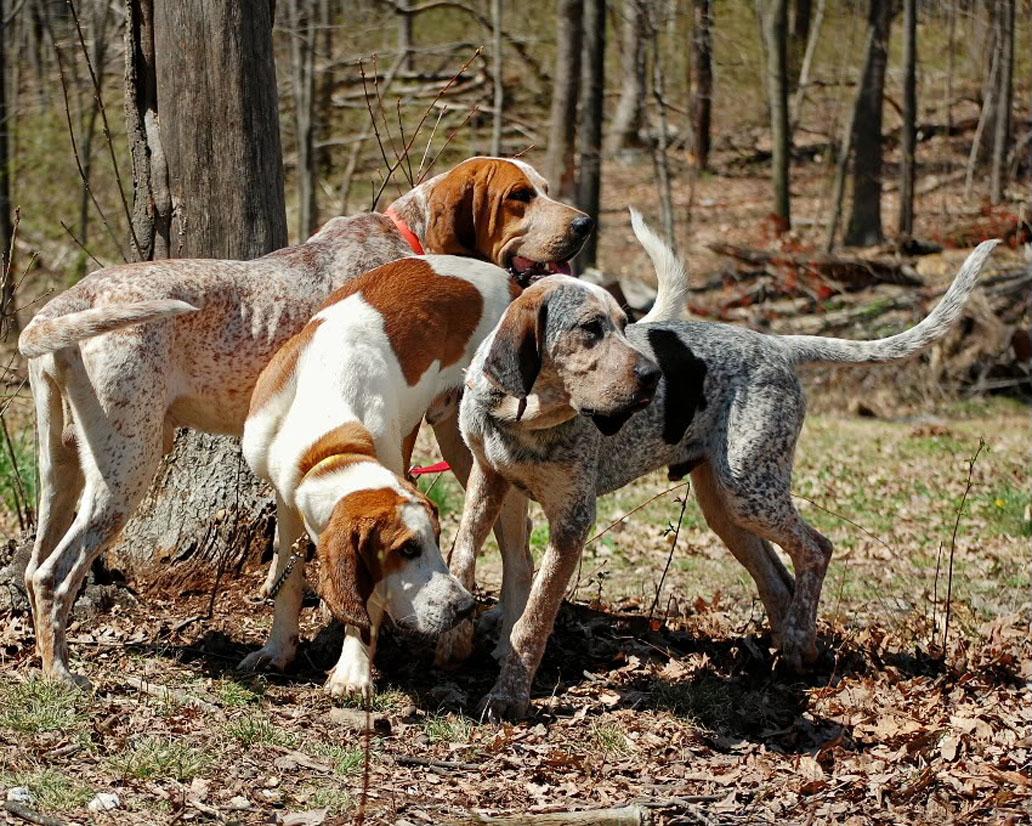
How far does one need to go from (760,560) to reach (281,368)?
7.42 feet

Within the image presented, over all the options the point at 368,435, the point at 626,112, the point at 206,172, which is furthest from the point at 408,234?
the point at 626,112

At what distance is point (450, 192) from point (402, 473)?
1368mm

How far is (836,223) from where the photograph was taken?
69.9 feet

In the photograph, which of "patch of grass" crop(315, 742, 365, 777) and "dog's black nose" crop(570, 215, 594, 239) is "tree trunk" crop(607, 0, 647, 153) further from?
"patch of grass" crop(315, 742, 365, 777)

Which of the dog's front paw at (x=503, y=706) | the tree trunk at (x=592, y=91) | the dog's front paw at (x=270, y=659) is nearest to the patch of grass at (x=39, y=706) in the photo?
the dog's front paw at (x=270, y=659)

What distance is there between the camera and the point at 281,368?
5.11 m

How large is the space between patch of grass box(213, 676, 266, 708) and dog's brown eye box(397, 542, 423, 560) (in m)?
1.08

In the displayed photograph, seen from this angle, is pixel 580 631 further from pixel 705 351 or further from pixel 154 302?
pixel 154 302

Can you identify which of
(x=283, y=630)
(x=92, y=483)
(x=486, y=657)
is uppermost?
(x=92, y=483)

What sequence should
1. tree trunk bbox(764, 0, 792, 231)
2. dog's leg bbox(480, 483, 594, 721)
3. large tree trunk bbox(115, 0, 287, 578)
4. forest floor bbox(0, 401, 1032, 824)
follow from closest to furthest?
forest floor bbox(0, 401, 1032, 824) < dog's leg bbox(480, 483, 594, 721) < large tree trunk bbox(115, 0, 287, 578) < tree trunk bbox(764, 0, 792, 231)

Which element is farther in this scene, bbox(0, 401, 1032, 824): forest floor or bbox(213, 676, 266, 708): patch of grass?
bbox(213, 676, 266, 708): patch of grass

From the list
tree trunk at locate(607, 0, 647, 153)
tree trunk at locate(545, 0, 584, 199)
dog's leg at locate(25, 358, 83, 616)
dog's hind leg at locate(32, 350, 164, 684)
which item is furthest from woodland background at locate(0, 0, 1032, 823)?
tree trunk at locate(607, 0, 647, 153)

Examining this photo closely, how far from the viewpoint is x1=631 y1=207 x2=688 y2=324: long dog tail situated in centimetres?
551

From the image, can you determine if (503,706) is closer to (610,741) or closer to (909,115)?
(610,741)
